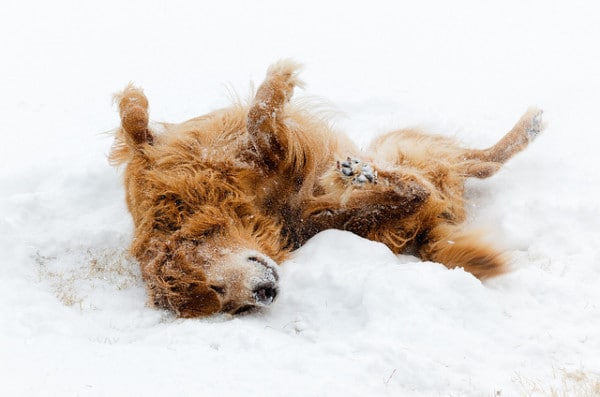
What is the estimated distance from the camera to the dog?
3.95 metres

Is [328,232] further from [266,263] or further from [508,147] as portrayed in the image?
[508,147]

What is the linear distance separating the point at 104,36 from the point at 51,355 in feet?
22.6

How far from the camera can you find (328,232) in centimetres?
458

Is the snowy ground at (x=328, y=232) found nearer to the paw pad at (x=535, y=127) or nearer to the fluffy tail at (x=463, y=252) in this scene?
the fluffy tail at (x=463, y=252)

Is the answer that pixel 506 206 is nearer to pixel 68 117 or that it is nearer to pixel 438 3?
pixel 68 117

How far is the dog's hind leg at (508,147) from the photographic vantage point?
5.60 meters

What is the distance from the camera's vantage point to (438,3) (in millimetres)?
9844

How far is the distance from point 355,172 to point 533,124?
220 centimetres

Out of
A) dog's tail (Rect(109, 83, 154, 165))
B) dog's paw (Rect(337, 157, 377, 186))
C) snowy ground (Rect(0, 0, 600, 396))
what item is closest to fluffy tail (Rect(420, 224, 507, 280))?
snowy ground (Rect(0, 0, 600, 396))

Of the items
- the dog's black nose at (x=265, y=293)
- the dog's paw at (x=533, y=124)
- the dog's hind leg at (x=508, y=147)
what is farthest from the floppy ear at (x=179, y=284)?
the dog's paw at (x=533, y=124)

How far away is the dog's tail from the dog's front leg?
758mm

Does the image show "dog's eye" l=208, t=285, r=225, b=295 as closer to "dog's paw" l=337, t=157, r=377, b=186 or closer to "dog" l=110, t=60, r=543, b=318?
"dog" l=110, t=60, r=543, b=318

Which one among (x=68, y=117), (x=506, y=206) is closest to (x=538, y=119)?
(x=506, y=206)

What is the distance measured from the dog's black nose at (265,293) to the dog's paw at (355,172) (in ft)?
3.58
